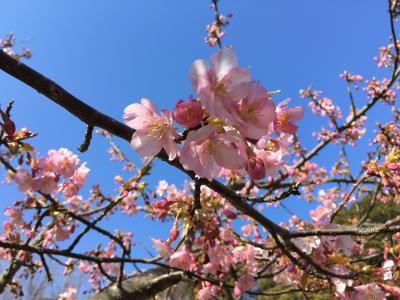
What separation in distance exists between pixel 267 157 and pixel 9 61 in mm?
1005

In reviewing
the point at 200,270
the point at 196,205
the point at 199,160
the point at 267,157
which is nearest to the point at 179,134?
the point at 199,160

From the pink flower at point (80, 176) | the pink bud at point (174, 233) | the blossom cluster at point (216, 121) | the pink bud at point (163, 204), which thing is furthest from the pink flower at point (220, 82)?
the pink flower at point (80, 176)

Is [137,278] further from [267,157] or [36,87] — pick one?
[36,87]

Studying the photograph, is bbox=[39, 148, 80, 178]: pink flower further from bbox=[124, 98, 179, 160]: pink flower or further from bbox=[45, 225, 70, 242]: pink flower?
bbox=[124, 98, 179, 160]: pink flower

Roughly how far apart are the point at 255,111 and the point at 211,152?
182 millimetres

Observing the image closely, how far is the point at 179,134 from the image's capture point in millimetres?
1032

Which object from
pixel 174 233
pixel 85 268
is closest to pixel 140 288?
pixel 174 233

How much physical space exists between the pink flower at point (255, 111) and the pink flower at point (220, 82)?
0.12 ft

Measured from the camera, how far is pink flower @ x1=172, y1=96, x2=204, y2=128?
A: 0.88 meters

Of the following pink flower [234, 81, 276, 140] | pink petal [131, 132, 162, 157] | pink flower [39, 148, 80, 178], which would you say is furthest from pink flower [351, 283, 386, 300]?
pink flower [39, 148, 80, 178]

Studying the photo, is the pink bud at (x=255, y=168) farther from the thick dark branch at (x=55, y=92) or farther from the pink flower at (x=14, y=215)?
the pink flower at (x=14, y=215)

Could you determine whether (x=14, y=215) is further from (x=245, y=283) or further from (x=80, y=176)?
(x=245, y=283)

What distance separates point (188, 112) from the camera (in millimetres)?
893

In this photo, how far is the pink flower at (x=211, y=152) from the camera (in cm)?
93
